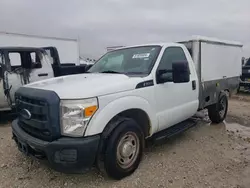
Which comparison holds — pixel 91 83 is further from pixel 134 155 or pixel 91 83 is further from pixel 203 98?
pixel 203 98

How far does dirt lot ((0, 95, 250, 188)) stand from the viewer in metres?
3.18

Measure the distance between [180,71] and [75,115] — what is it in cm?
165

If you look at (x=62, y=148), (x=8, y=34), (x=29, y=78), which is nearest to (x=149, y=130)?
(x=62, y=148)

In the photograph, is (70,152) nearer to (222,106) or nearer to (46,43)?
(222,106)

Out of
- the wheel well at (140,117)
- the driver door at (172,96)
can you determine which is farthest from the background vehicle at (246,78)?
the wheel well at (140,117)

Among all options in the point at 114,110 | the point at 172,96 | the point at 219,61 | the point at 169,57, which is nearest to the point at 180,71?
the point at 172,96

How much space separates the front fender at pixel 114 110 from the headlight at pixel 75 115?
8 cm

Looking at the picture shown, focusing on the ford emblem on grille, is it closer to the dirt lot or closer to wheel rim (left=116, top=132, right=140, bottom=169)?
the dirt lot

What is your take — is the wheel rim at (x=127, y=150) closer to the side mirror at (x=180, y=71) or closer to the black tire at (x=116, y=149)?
the black tire at (x=116, y=149)

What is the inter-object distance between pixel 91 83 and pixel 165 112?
4.68 feet

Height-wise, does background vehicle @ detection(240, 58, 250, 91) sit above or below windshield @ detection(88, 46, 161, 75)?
below

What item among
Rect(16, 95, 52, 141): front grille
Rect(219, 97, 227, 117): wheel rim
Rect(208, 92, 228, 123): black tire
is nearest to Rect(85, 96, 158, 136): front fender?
Rect(16, 95, 52, 141): front grille

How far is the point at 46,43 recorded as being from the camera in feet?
41.0

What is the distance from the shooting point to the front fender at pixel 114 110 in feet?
9.16
